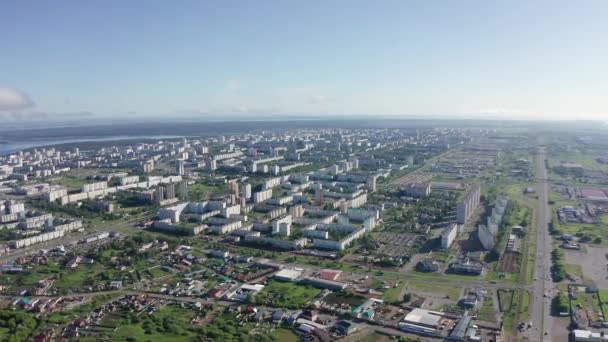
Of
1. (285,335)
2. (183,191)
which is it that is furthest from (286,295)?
(183,191)

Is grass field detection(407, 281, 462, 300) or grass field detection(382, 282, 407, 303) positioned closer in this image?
grass field detection(382, 282, 407, 303)

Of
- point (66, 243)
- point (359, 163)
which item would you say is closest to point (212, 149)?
point (359, 163)

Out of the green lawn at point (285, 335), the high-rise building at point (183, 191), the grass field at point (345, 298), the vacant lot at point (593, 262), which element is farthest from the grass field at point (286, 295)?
the high-rise building at point (183, 191)

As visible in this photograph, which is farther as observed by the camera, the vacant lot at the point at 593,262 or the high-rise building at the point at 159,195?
the high-rise building at the point at 159,195

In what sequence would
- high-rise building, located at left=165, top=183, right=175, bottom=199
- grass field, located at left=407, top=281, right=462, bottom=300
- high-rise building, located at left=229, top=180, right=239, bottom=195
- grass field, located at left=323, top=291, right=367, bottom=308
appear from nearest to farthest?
1. grass field, located at left=323, top=291, right=367, bottom=308
2. grass field, located at left=407, top=281, right=462, bottom=300
3. high-rise building, located at left=165, top=183, right=175, bottom=199
4. high-rise building, located at left=229, top=180, right=239, bottom=195

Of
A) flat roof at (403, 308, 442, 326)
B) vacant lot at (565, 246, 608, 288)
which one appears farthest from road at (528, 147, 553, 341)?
flat roof at (403, 308, 442, 326)

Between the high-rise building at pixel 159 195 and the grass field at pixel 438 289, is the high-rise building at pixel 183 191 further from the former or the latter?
the grass field at pixel 438 289

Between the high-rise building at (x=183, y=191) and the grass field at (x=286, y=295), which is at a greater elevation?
the high-rise building at (x=183, y=191)

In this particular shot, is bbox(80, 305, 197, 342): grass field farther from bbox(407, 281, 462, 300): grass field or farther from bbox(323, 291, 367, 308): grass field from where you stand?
bbox(407, 281, 462, 300): grass field
